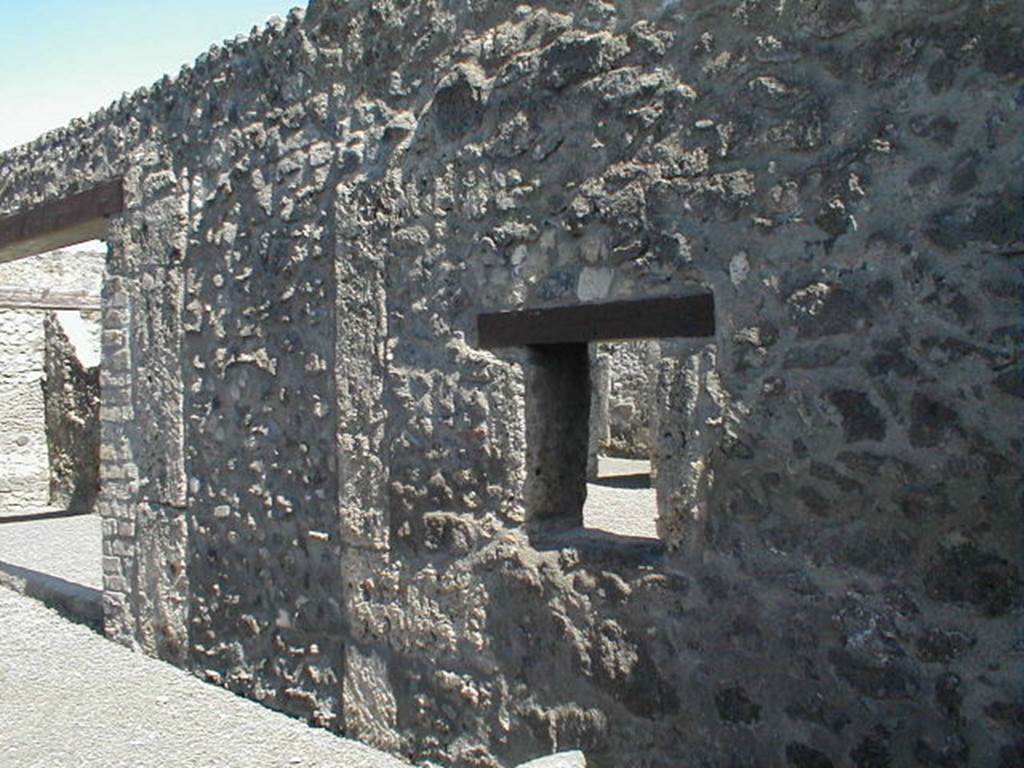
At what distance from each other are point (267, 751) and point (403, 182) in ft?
7.08

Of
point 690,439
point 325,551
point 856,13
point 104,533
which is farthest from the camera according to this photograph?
point 104,533

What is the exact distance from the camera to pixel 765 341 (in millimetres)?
2730

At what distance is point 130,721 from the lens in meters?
4.18

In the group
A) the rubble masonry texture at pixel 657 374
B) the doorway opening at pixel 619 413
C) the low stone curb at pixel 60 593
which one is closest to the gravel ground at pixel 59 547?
the low stone curb at pixel 60 593

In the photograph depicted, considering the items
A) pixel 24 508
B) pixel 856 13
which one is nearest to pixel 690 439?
pixel 856 13

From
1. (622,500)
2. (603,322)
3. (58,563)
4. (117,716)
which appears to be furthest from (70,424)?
(603,322)

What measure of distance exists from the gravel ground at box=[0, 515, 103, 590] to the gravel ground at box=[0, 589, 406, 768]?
5.91 ft

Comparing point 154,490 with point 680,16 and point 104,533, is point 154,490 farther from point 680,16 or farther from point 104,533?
point 680,16

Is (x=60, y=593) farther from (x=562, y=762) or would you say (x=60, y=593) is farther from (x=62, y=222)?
(x=562, y=762)

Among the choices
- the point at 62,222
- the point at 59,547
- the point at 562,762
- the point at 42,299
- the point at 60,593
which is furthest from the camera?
the point at 42,299

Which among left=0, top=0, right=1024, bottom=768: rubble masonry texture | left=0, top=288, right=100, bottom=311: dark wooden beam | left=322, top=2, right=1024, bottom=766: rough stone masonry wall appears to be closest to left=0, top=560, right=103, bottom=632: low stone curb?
left=0, top=0, right=1024, bottom=768: rubble masonry texture

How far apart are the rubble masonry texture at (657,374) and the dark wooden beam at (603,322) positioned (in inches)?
1.8

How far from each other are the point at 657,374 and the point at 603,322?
24 centimetres

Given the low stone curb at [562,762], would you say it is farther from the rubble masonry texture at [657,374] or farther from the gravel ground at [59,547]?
the gravel ground at [59,547]
